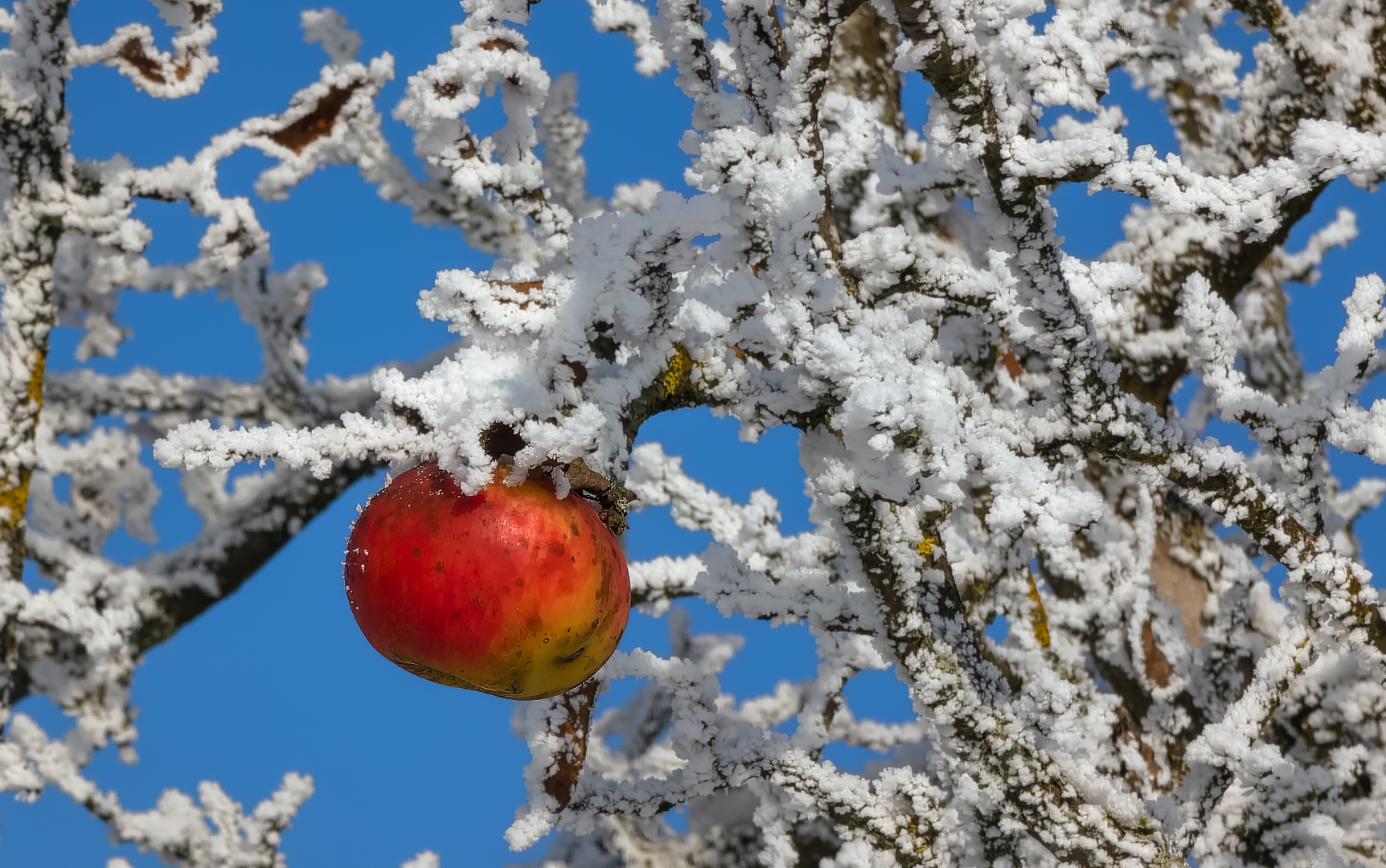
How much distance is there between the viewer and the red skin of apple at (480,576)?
105 centimetres

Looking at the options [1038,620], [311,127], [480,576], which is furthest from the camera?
[311,127]

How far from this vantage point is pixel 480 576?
105 cm

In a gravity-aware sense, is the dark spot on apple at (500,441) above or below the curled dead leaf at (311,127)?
below

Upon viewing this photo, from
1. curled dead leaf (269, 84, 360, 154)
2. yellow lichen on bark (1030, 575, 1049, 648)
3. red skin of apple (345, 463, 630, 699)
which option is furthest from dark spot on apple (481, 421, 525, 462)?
curled dead leaf (269, 84, 360, 154)

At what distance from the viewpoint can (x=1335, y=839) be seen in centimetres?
219

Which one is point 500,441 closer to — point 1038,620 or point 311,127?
point 1038,620

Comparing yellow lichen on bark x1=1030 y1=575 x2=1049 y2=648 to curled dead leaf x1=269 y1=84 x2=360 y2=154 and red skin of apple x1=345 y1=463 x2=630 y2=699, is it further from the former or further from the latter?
curled dead leaf x1=269 y1=84 x2=360 y2=154

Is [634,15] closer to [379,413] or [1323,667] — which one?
[379,413]

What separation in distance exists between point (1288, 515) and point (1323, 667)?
1124 millimetres

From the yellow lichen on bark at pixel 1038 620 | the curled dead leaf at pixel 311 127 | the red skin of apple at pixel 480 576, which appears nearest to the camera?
the red skin of apple at pixel 480 576

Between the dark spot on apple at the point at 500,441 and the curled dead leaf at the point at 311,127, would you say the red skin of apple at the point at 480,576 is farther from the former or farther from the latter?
the curled dead leaf at the point at 311,127

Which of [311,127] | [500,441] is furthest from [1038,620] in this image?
[311,127]

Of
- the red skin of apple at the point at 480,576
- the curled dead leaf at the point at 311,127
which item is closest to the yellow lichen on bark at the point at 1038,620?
the red skin of apple at the point at 480,576

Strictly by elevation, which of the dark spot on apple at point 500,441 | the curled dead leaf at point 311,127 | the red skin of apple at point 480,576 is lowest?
the red skin of apple at point 480,576
